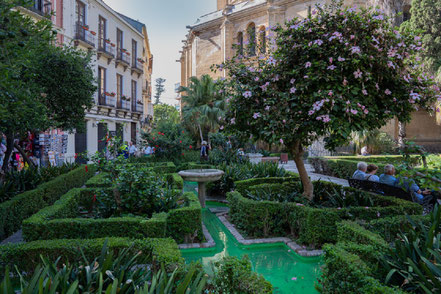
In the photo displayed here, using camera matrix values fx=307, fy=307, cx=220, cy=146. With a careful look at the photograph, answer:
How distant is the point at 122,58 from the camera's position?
2231 centimetres

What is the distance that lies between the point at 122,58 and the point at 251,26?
12.4 m

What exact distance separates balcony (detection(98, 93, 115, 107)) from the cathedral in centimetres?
1060

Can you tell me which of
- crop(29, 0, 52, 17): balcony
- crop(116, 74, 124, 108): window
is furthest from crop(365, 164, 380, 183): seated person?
crop(116, 74, 124, 108): window

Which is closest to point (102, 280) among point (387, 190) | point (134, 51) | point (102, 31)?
point (387, 190)

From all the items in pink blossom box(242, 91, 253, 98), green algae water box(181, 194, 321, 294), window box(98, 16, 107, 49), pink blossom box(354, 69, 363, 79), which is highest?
window box(98, 16, 107, 49)

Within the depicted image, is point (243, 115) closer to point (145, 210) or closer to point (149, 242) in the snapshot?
point (145, 210)

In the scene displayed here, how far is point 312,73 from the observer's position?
16.4ft

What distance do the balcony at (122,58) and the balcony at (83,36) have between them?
9.80 ft

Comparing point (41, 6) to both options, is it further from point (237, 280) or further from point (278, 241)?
point (237, 280)

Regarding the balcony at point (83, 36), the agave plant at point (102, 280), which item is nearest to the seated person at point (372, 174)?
the agave plant at point (102, 280)

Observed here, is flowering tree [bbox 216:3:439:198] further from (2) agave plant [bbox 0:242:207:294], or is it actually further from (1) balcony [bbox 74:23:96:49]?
(1) balcony [bbox 74:23:96:49]

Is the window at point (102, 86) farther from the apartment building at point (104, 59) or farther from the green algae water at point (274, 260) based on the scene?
the green algae water at point (274, 260)

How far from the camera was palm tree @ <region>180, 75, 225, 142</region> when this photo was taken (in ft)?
75.4

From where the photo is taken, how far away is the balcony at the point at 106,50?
62.9 ft
